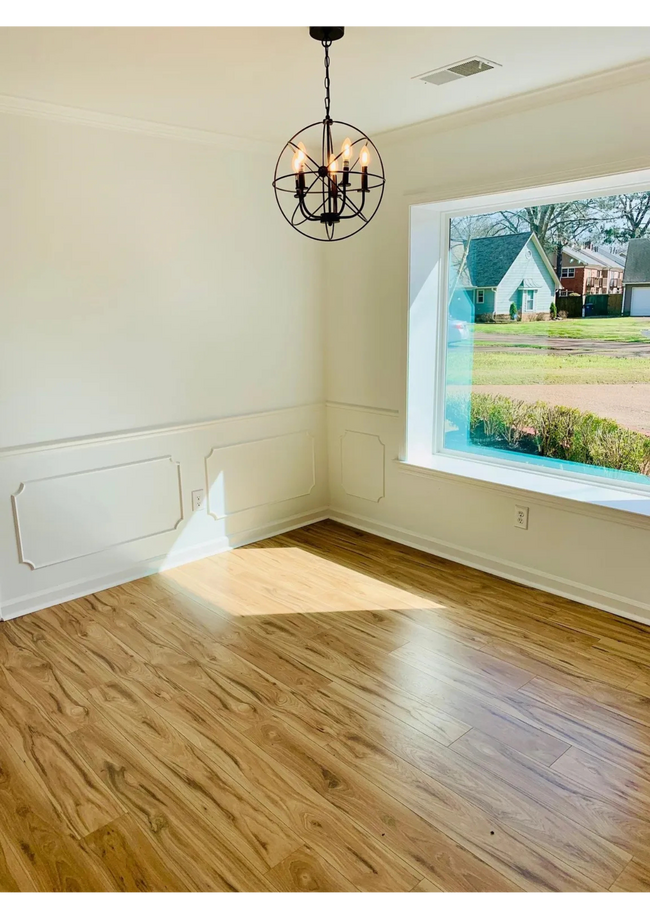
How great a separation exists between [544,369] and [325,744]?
251cm

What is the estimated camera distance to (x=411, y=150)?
3918 mm

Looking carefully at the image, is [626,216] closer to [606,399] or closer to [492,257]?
[492,257]

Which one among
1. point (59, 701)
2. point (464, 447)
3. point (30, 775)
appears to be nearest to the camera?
point (30, 775)

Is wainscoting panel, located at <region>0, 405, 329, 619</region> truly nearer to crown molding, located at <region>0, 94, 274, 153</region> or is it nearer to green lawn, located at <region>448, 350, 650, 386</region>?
green lawn, located at <region>448, 350, 650, 386</region>

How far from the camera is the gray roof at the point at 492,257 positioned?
391 cm

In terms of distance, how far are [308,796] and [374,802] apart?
23 cm

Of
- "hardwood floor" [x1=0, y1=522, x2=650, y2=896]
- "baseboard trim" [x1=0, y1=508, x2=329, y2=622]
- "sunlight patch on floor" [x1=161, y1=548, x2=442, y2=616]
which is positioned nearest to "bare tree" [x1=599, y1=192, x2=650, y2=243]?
"hardwood floor" [x1=0, y1=522, x2=650, y2=896]

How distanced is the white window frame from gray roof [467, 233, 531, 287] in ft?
0.57

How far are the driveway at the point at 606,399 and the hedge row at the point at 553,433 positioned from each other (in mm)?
37

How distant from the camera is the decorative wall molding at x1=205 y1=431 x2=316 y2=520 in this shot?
4.30 meters

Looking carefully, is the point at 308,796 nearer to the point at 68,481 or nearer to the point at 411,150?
the point at 68,481

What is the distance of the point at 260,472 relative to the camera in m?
4.55

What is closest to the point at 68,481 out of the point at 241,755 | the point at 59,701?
the point at 59,701

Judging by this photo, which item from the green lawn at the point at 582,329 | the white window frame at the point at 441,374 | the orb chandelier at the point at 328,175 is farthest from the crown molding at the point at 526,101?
the green lawn at the point at 582,329
